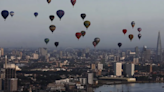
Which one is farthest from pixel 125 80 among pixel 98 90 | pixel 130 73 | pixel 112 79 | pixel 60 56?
pixel 60 56

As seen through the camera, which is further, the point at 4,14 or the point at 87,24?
the point at 87,24

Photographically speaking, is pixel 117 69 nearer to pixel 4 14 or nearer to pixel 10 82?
pixel 10 82

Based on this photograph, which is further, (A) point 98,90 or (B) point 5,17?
(A) point 98,90

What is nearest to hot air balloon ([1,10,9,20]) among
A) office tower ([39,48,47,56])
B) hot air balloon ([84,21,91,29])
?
hot air balloon ([84,21,91,29])

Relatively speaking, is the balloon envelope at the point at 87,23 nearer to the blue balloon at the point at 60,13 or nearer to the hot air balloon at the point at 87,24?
the hot air balloon at the point at 87,24

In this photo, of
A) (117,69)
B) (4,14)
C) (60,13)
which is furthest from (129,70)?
(4,14)

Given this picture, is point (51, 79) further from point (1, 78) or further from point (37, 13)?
point (37, 13)

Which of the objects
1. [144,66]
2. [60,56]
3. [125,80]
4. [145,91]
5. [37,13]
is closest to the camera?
[37,13]

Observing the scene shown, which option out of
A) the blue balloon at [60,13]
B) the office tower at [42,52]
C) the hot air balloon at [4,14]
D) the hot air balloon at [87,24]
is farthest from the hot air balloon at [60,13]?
the office tower at [42,52]

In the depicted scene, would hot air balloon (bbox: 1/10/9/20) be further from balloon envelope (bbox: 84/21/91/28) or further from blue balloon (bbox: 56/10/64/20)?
balloon envelope (bbox: 84/21/91/28)

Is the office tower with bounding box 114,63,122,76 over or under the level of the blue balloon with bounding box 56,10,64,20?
under

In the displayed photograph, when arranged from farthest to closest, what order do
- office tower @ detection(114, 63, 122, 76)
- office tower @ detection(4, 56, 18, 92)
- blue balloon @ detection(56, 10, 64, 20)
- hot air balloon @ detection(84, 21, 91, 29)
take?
1. office tower @ detection(114, 63, 122, 76)
2. office tower @ detection(4, 56, 18, 92)
3. hot air balloon @ detection(84, 21, 91, 29)
4. blue balloon @ detection(56, 10, 64, 20)
